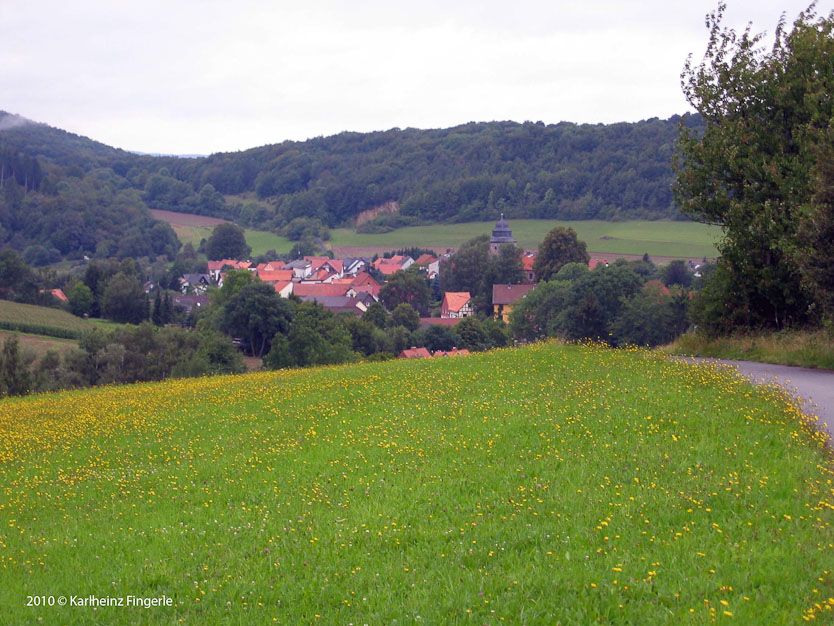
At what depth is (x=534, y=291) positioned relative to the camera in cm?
6800

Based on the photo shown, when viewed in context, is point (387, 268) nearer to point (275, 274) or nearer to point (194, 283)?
point (275, 274)

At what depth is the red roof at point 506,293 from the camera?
276 ft

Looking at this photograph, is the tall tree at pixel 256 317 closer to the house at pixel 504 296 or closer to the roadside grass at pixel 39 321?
the roadside grass at pixel 39 321

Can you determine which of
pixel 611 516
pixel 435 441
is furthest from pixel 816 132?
pixel 611 516

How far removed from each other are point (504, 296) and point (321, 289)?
39.0m

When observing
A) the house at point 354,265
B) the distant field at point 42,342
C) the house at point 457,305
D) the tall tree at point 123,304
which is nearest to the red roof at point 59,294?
the tall tree at point 123,304

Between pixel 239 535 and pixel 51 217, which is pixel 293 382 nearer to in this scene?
pixel 239 535

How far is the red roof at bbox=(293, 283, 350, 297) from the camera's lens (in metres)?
115

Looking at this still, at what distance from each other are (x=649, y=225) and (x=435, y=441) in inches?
4806

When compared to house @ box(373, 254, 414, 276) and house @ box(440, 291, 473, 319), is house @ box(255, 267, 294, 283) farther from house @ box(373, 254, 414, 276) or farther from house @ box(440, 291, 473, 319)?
house @ box(440, 291, 473, 319)

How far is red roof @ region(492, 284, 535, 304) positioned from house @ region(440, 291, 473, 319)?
4.38m

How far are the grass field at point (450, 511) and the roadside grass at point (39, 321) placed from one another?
52720mm

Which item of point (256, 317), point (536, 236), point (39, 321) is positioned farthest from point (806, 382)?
point (536, 236)

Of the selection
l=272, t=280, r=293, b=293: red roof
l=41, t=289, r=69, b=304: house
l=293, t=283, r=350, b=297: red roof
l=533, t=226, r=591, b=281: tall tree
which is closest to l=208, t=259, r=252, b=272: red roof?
l=272, t=280, r=293, b=293: red roof
